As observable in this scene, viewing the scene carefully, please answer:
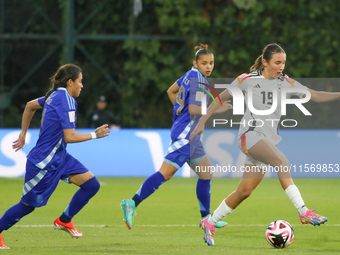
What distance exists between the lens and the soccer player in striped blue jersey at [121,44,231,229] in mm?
6344

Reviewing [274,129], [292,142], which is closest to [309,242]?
[274,129]

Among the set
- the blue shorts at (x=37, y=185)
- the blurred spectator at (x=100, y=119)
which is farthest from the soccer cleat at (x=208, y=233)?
the blurred spectator at (x=100, y=119)

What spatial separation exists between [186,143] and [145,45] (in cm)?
1196

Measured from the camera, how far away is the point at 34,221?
762 centimetres

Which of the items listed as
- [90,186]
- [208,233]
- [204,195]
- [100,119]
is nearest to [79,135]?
[90,186]

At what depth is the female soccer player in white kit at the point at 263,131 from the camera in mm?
5531

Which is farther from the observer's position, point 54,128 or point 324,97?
point 324,97

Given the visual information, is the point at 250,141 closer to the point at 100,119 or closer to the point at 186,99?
the point at 186,99

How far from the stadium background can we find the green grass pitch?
21.8ft

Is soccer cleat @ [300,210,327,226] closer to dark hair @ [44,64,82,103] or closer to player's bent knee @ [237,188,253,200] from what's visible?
player's bent knee @ [237,188,253,200]

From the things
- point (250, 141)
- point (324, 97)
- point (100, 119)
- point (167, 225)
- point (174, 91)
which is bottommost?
point (100, 119)

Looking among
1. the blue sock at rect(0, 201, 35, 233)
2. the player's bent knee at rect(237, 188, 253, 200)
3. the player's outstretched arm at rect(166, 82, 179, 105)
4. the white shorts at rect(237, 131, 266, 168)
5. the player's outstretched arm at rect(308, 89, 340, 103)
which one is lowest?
the blue sock at rect(0, 201, 35, 233)

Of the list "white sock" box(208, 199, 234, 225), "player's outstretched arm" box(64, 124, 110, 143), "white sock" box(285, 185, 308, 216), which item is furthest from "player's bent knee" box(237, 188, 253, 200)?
"player's outstretched arm" box(64, 124, 110, 143)

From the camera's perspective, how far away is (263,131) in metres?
5.70
